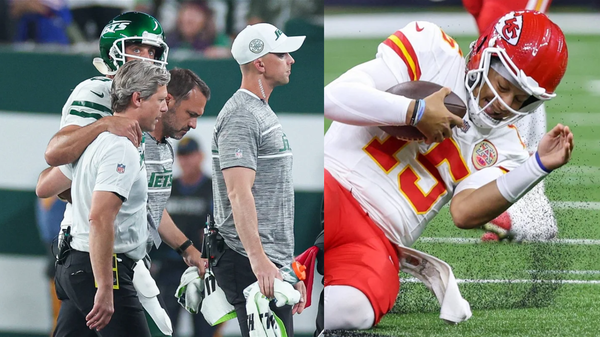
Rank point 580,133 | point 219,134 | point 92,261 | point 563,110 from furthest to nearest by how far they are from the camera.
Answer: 1. point 563,110
2. point 580,133
3. point 219,134
4. point 92,261

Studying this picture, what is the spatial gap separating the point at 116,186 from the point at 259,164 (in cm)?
37

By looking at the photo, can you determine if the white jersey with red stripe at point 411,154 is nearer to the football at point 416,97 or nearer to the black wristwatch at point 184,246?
the football at point 416,97

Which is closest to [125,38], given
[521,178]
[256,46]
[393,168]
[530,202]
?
[256,46]

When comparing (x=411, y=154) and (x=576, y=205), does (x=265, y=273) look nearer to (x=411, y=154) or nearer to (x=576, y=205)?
(x=411, y=154)

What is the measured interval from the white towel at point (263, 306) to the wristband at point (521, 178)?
713mm

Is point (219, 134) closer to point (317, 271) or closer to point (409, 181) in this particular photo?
point (317, 271)

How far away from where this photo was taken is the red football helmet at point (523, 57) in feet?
6.89

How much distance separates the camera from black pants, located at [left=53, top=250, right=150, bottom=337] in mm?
1834

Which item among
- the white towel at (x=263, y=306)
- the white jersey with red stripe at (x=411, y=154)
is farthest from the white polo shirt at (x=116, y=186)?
the white jersey with red stripe at (x=411, y=154)

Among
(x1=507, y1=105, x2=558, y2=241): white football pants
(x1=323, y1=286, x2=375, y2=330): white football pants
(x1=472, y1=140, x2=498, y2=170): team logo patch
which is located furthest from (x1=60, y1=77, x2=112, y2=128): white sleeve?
(x1=507, y1=105, x2=558, y2=241): white football pants

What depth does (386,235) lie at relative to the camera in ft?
7.75

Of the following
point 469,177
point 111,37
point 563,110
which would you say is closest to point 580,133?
point 563,110

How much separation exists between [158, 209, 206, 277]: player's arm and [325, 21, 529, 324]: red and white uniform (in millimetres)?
447

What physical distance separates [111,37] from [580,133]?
329cm
